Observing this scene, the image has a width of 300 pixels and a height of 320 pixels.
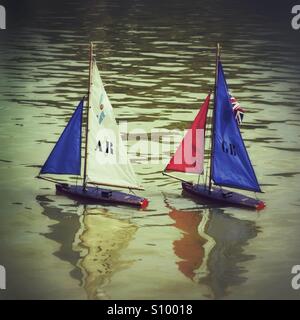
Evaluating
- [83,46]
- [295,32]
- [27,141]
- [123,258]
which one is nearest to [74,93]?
[27,141]

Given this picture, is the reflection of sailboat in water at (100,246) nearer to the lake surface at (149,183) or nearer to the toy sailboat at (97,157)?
the lake surface at (149,183)

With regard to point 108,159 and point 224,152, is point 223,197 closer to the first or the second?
point 224,152

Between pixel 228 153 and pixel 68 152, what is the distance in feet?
26.3

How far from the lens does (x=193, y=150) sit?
1797 inches

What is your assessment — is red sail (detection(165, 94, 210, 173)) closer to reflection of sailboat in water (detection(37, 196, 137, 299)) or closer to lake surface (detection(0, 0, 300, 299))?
lake surface (detection(0, 0, 300, 299))

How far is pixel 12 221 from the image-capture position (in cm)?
4216

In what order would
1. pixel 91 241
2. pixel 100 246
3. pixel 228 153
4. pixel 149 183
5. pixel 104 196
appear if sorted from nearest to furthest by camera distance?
pixel 100 246 → pixel 91 241 → pixel 104 196 → pixel 228 153 → pixel 149 183

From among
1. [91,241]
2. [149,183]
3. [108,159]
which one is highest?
[108,159]

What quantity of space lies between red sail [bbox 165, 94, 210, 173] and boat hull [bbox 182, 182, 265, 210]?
0.92 meters

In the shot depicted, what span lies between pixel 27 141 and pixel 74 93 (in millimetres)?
16953

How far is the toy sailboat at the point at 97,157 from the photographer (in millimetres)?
43562

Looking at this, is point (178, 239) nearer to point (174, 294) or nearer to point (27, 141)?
point (174, 294)

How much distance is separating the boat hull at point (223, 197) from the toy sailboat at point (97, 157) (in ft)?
9.34

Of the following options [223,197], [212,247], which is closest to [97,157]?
[223,197]
